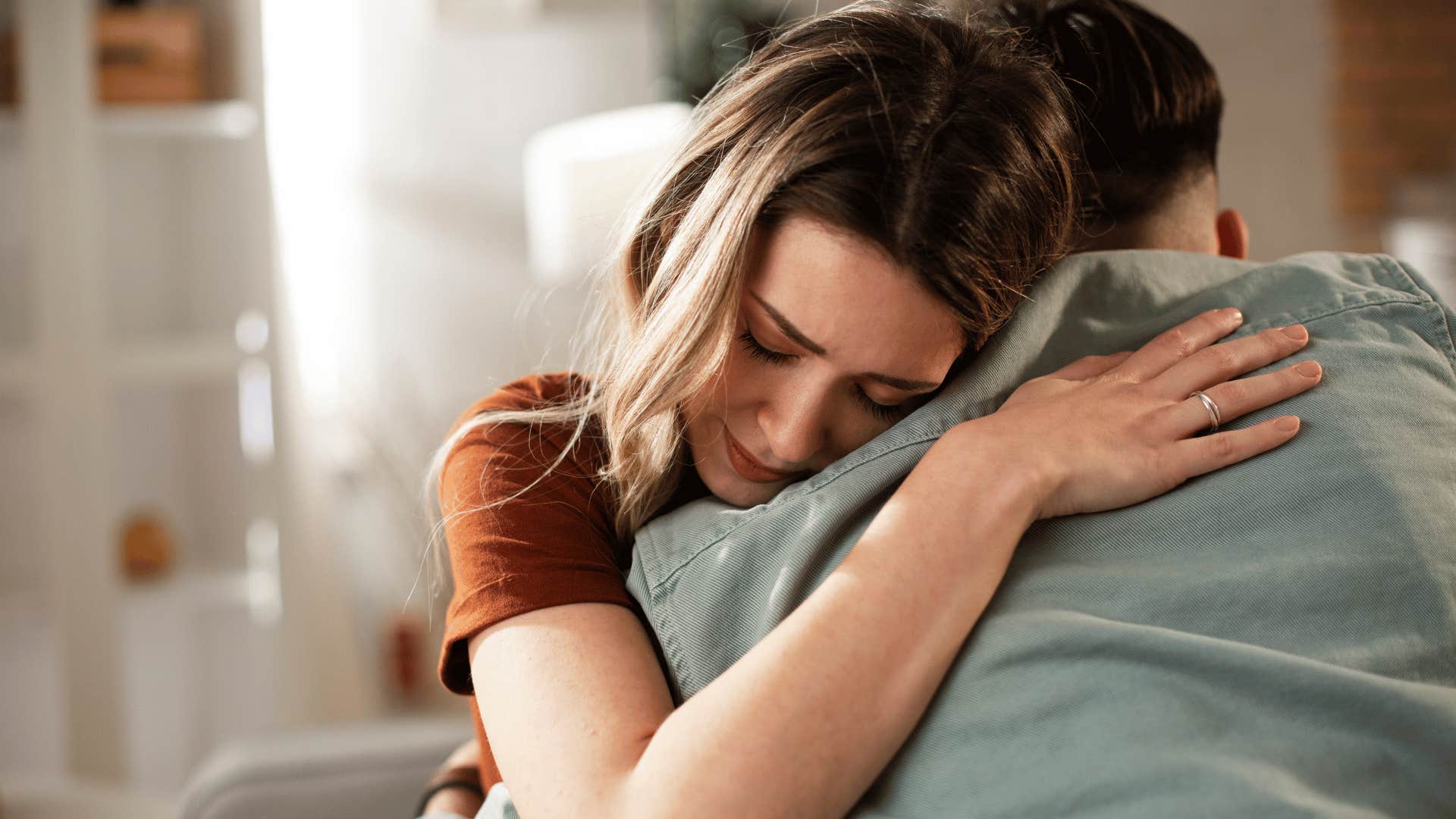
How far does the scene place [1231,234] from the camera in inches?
51.2

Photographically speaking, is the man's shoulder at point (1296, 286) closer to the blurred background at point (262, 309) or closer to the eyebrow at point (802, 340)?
the eyebrow at point (802, 340)

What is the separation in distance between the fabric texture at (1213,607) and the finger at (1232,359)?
2cm

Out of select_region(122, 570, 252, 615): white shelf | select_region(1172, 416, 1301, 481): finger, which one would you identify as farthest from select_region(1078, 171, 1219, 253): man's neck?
select_region(122, 570, 252, 615): white shelf

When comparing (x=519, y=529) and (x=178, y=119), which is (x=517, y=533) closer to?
(x=519, y=529)

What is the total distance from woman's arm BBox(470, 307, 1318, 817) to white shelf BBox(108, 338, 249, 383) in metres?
2.18

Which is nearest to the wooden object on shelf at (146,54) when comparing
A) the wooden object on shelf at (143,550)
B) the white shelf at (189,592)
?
the wooden object on shelf at (143,550)

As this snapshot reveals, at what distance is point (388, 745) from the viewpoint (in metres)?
1.44

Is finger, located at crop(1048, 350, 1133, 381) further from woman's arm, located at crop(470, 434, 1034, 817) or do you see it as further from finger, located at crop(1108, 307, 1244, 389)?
woman's arm, located at crop(470, 434, 1034, 817)

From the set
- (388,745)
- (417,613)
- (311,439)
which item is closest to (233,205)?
(311,439)

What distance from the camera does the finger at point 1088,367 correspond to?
89 centimetres

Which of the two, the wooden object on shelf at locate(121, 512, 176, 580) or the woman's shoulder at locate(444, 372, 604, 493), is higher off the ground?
the woman's shoulder at locate(444, 372, 604, 493)

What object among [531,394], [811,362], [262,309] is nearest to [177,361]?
[262,309]

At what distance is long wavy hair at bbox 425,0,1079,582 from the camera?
0.84 m

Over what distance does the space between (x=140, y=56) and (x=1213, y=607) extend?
2.73 meters
